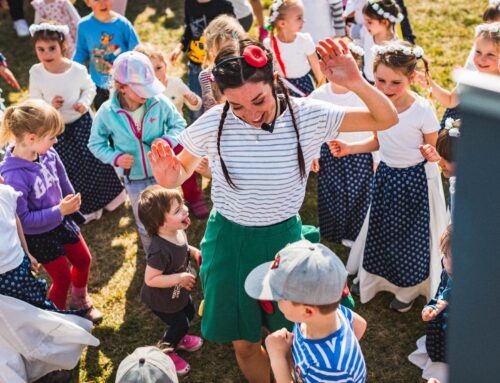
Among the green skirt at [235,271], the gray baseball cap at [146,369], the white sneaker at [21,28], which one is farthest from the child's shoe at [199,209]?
the white sneaker at [21,28]

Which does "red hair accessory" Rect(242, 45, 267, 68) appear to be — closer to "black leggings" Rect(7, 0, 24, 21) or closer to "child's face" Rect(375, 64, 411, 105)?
"child's face" Rect(375, 64, 411, 105)

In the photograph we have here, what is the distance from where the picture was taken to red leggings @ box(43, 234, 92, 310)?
4.02m

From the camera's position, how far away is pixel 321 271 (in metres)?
2.27

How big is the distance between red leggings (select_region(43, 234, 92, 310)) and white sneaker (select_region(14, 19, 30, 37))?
539 centimetres

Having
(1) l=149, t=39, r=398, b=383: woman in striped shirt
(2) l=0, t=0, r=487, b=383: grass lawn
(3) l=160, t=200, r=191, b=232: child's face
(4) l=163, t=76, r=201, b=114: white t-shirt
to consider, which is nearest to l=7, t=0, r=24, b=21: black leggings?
A: (2) l=0, t=0, r=487, b=383: grass lawn

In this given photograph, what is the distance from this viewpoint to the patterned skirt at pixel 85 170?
5.01 m

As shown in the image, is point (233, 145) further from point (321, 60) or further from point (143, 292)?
point (143, 292)

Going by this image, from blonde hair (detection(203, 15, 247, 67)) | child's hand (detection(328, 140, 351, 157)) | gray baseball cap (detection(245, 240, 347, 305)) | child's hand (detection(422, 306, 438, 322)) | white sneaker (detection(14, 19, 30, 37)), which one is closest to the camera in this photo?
gray baseball cap (detection(245, 240, 347, 305))

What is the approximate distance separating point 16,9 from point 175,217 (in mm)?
6397

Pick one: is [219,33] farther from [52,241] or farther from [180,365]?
[180,365]

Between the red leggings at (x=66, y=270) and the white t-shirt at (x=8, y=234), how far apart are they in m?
0.61

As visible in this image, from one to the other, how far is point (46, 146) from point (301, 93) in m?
2.28

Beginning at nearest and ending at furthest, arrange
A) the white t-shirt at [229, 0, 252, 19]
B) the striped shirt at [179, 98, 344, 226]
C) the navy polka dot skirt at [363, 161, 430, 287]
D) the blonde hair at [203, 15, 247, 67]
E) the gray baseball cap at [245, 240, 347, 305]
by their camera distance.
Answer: the gray baseball cap at [245, 240, 347, 305] → the striped shirt at [179, 98, 344, 226] → the navy polka dot skirt at [363, 161, 430, 287] → the blonde hair at [203, 15, 247, 67] → the white t-shirt at [229, 0, 252, 19]

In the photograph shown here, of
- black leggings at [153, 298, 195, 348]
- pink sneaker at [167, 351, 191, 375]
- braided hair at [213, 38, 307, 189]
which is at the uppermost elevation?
braided hair at [213, 38, 307, 189]
